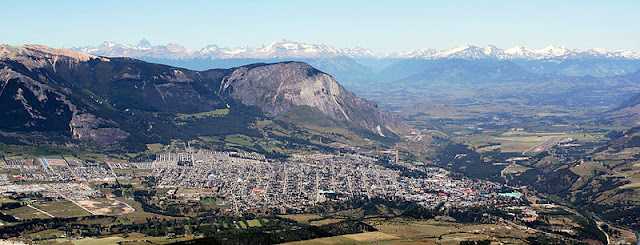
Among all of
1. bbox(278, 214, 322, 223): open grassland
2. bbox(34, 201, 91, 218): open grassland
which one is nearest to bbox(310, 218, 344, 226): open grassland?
bbox(278, 214, 322, 223): open grassland

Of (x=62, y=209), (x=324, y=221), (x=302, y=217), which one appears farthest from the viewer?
(x=302, y=217)

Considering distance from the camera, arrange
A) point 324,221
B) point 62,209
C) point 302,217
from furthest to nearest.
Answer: point 302,217 < point 62,209 < point 324,221

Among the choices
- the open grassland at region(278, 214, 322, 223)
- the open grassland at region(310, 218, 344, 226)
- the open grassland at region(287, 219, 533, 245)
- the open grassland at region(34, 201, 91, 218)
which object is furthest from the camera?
the open grassland at region(278, 214, 322, 223)

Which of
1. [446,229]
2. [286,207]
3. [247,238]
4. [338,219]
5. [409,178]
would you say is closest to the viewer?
[247,238]

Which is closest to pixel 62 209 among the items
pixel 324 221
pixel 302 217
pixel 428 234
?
pixel 302 217

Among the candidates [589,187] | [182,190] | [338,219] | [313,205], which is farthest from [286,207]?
[589,187]

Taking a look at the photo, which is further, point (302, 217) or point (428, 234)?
point (302, 217)

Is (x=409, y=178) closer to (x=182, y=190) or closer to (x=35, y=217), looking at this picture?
(x=182, y=190)

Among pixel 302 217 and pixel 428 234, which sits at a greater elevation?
pixel 428 234

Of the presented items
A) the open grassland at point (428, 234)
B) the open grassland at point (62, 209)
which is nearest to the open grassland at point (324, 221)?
the open grassland at point (428, 234)

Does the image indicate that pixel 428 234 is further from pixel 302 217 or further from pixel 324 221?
pixel 302 217

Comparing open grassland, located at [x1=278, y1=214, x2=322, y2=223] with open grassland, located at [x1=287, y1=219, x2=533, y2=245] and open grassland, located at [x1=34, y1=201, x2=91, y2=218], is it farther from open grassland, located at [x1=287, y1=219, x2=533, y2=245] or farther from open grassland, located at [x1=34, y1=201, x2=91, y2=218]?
open grassland, located at [x1=34, y1=201, x2=91, y2=218]
